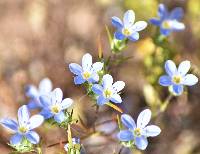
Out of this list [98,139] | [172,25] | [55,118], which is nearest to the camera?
[55,118]

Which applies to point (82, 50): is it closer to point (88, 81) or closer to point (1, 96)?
point (1, 96)

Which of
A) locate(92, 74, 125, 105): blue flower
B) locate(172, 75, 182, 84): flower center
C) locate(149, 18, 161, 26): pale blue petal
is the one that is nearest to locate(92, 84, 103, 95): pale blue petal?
locate(92, 74, 125, 105): blue flower

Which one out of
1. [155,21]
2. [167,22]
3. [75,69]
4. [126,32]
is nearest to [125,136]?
[75,69]

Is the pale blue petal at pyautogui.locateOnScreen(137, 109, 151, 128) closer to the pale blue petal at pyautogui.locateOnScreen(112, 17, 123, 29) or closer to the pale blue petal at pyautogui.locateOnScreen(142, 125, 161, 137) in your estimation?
the pale blue petal at pyautogui.locateOnScreen(142, 125, 161, 137)

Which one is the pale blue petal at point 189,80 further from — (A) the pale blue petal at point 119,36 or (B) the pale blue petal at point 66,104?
(B) the pale blue petal at point 66,104

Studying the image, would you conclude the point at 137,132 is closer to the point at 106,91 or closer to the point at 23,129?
the point at 106,91

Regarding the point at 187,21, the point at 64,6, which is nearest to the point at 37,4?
the point at 64,6

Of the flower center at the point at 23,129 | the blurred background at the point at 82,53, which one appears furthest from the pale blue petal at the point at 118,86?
the blurred background at the point at 82,53
